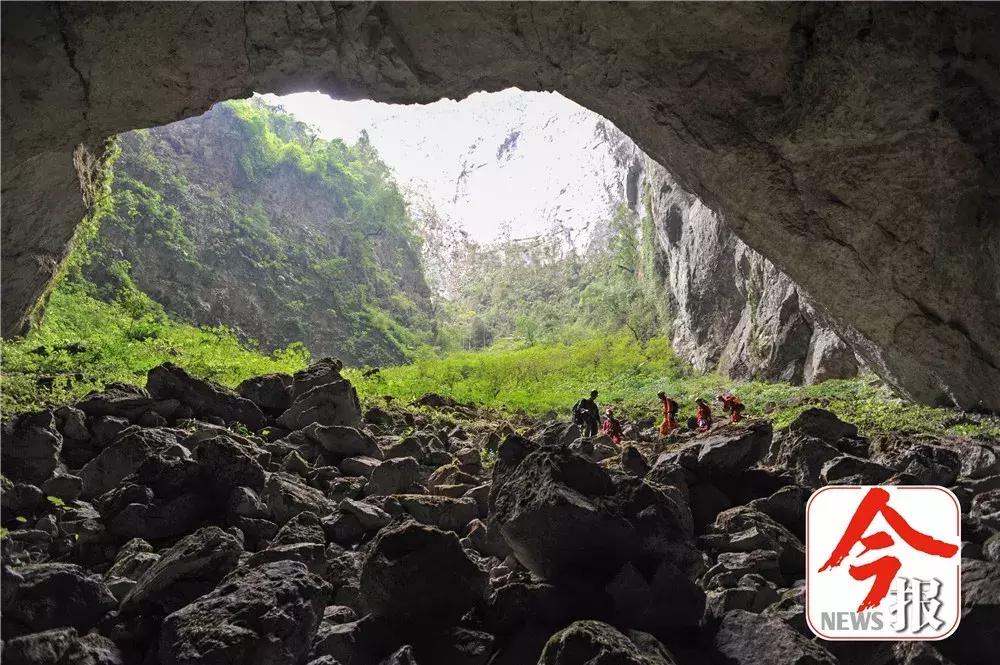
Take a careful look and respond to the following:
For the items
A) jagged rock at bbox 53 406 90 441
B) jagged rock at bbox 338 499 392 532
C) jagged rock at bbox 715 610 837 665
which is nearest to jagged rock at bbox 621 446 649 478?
jagged rock at bbox 338 499 392 532

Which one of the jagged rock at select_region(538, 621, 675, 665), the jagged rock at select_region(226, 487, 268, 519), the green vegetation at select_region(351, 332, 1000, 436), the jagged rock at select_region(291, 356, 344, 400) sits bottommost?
the green vegetation at select_region(351, 332, 1000, 436)

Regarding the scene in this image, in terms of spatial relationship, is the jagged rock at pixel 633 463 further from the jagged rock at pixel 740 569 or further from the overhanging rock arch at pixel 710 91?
the overhanging rock arch at pixel 710 91

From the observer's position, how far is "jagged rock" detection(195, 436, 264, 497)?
4.10m

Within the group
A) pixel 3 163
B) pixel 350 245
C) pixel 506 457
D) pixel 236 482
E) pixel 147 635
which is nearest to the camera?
pixel 147 635

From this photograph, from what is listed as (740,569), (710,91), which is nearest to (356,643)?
(740,569)

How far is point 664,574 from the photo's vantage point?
2855 millimetres

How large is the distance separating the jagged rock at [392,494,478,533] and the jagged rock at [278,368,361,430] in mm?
2360

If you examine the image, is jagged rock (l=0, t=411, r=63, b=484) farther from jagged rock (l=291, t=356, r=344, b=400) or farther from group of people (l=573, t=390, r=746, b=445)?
group of people (l=573, t=390, r=746, b=445)

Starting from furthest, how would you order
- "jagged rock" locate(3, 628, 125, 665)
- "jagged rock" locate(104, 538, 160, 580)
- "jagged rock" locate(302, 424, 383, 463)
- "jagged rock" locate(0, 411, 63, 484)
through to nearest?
"jagged rock" locate(302, 424, 383, 463) → "jagged rock" locate(0, 411, 63, 484) → "jagged rock" locate(104, 538, 160, 580) → "jagged rock" locate(3, 628, 125, 665)

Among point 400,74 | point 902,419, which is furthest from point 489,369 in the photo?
point 400,74

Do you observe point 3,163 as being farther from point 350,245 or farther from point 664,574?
point 350,245

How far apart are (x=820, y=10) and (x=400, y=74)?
3405 mm

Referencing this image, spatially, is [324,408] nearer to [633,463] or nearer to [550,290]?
[633,463]

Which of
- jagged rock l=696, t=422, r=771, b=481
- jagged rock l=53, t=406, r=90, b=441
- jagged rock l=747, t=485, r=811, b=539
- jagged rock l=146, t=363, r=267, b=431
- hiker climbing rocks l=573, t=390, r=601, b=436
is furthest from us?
hiker climbing rocks l=573, t=390, r=601, b=436
